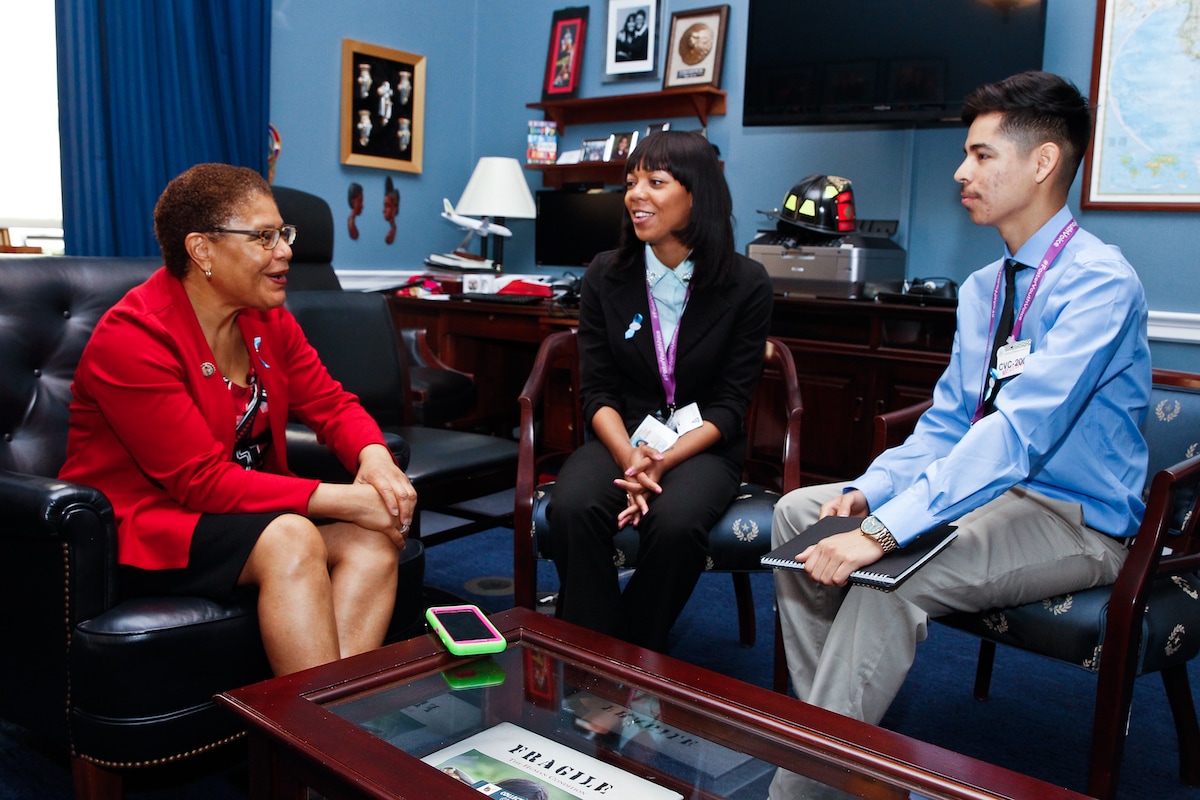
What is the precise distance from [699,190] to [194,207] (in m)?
1.04

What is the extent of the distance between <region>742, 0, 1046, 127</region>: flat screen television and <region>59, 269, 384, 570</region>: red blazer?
101 inches

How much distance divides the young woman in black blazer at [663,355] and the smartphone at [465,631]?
1.79 ft

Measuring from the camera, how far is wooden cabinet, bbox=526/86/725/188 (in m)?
4.16

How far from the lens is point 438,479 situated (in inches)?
88.8

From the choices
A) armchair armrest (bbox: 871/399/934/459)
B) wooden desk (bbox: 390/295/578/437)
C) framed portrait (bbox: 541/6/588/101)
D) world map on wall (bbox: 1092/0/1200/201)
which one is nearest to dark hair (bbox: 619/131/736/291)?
armchair armrest (bbox: 871/399/934/459)

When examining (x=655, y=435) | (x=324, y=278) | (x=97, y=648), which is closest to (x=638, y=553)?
(x=655, y=435)

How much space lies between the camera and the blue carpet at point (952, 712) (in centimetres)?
170

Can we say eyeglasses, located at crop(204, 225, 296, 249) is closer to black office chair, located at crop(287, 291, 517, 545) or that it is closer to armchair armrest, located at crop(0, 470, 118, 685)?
armchair armrest, located at crop(0, 470, 118, 685)

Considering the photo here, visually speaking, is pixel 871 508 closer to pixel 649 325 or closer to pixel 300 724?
pixel 649 325

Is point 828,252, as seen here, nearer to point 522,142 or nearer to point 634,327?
point 634,327

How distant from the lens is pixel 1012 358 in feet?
5.33

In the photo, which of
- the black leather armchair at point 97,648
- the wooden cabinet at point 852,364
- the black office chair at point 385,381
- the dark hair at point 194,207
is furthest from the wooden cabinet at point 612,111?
the black leather armchair at point 97,648

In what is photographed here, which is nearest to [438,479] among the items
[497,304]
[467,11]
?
[497,304]

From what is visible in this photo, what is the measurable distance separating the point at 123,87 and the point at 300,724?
3202 mm
